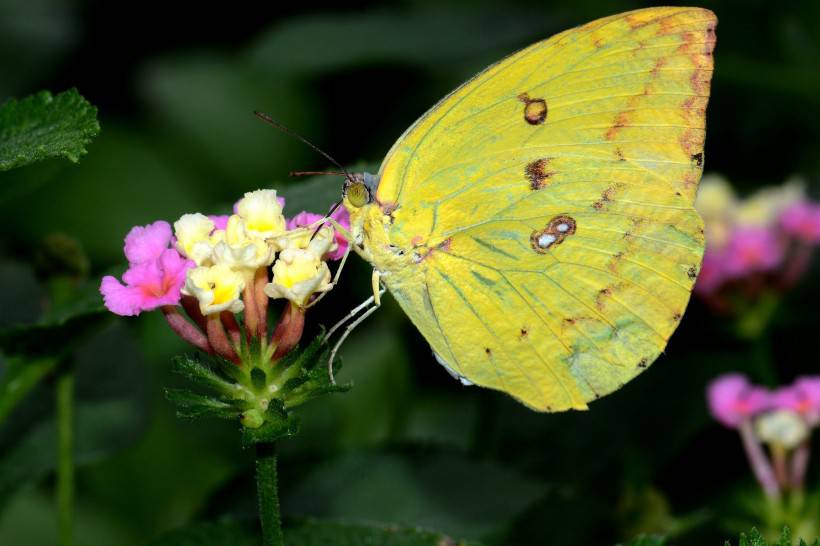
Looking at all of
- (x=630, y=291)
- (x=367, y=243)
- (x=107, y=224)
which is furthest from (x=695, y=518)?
(x=107, y=224)

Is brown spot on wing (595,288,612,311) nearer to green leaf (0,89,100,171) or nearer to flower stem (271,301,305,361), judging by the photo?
flower stem (271,301,305,361)

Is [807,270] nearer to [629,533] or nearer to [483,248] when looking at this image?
[629,533]

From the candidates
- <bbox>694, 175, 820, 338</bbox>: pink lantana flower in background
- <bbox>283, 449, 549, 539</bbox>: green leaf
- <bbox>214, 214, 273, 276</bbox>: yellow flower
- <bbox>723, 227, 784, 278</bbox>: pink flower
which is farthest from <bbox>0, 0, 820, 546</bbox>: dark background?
<bbox>214, 214, 273, 276</bbox>: yellow flower

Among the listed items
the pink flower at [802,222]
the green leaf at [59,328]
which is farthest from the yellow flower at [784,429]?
the green leaf at [59,328]

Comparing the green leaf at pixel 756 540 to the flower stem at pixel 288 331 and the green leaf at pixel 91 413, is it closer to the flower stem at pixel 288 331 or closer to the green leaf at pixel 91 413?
the flower stem at pixel 288 331

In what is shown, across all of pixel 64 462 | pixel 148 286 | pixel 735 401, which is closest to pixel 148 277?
pixel 148 286

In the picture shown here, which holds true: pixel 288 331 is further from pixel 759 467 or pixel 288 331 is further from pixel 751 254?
pixel 751 254
